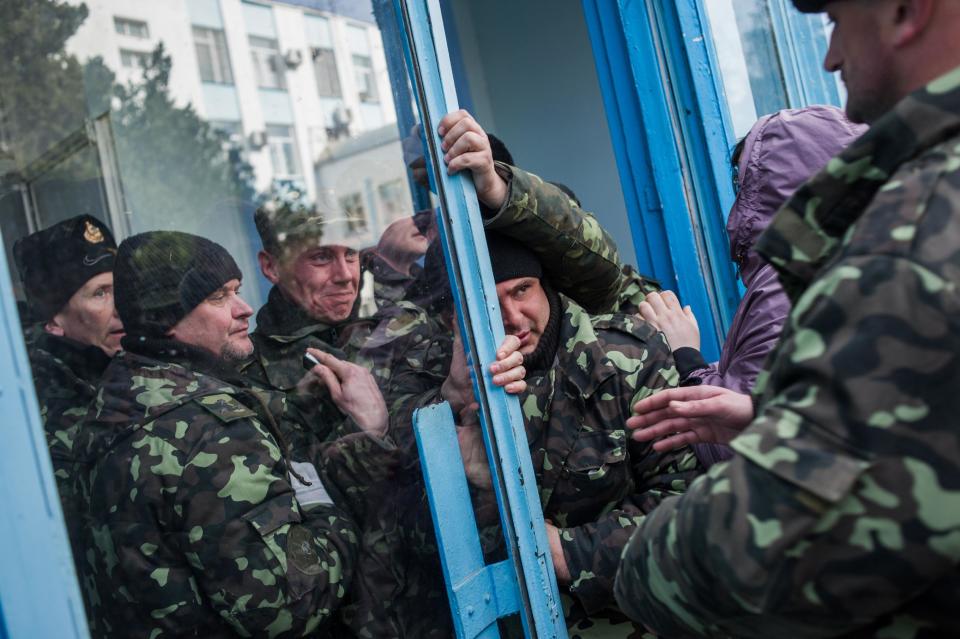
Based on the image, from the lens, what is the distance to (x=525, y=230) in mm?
1911

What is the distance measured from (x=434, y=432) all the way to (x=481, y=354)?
17 cm

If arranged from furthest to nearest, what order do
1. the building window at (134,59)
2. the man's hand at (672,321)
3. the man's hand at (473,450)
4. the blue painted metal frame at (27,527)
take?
the building window at (134,59)
the man's hand at (672,321)
the man's hand at (473,450)
the blue painted metal frame at (27,527)

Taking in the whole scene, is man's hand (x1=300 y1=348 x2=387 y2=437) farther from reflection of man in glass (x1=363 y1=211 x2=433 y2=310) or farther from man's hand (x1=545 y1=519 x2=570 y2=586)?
man's hand (x1=545 y1=519 x2=570 y2=586)

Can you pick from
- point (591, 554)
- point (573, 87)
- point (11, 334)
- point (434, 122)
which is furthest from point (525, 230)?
point (573, 87)

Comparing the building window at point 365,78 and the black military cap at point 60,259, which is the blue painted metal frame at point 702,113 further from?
the black military cap at point 60,259

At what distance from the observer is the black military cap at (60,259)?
1.42 metres

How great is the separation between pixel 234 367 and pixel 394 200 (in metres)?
0.59

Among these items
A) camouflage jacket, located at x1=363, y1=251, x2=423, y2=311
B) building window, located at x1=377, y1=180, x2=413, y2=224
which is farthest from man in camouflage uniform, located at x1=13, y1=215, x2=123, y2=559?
building window, located at x1=377, y1=180, x2=413, y2=224

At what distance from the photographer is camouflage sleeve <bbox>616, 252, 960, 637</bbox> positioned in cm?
81

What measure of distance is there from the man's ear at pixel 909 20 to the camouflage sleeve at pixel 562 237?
3.13ft

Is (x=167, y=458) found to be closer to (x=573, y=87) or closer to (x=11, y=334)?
(x=11, y=334)

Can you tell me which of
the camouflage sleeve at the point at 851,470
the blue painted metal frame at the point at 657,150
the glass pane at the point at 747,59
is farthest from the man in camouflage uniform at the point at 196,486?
the glass pane at the point at 747,59

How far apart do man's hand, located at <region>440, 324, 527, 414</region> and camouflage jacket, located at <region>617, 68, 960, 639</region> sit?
0.72 metres

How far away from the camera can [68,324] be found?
1463 mm
